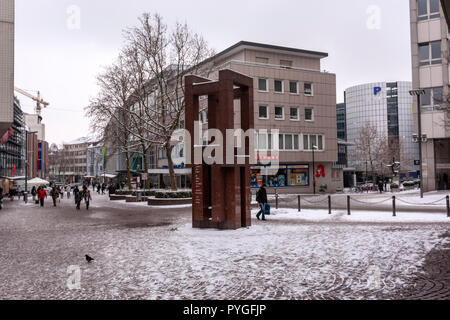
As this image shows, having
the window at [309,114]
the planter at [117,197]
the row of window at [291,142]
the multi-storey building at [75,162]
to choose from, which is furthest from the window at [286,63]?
the multi-storey building at [75,162]

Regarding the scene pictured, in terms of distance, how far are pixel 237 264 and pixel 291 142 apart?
40039mm

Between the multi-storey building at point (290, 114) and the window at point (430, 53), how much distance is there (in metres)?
13.9

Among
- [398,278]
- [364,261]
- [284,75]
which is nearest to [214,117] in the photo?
[364,261]

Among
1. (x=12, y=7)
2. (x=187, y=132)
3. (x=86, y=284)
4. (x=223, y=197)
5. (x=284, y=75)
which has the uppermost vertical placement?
(x=284, y=75)

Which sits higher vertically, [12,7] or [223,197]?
[12,7]

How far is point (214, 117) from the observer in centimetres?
1534

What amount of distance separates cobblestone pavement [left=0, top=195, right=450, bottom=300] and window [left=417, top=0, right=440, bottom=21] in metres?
28.8

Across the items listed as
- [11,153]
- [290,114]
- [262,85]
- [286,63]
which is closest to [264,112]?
[262,85]

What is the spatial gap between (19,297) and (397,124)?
13206 cm

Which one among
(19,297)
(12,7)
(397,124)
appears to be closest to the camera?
(19,297)

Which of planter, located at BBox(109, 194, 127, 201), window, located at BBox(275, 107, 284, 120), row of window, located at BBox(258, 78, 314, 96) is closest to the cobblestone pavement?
planter, located at BBox(109, 194, 127, 201)

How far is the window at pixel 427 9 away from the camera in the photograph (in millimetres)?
36812

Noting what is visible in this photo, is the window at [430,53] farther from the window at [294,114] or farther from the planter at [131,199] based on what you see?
the planter at [131,199]

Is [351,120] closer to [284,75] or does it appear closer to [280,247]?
[284,75]
